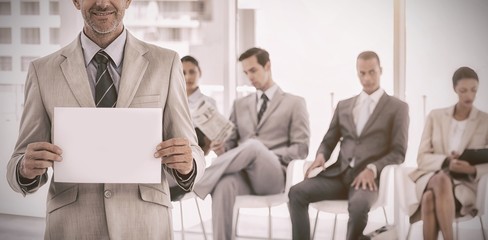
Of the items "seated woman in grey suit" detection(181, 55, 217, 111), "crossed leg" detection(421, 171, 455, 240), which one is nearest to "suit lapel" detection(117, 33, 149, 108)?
"seated woman in grey suit" detection(181, 55, 217, 111)

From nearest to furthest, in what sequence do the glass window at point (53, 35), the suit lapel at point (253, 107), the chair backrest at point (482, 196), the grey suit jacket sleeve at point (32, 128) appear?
the grey suit jacket sleeve at point (32, 128) → the chair backrest at point (482, 196) → the suit lapel at point (253, 107) → the glass window at point (53, 35)

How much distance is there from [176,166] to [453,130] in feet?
6.73

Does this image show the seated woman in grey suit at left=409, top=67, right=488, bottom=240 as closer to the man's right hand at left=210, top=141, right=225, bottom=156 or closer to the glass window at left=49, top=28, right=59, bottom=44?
the man's right hand at left=210, top=141, right=225, bottom=156

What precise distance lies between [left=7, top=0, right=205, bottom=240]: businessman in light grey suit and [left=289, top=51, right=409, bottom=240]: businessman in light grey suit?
1.54 meters

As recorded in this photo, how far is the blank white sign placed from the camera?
2.35m

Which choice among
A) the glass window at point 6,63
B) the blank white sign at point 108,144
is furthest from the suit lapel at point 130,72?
the glass window at point 6,63

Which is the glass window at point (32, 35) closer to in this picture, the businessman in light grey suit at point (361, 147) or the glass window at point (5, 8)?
the glass window at point (5, 8)

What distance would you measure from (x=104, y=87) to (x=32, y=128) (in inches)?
12.7

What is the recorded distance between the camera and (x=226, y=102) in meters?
4.00

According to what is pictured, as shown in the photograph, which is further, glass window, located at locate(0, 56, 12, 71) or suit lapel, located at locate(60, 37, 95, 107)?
glass window, located at locate(0, 56, 12, 71)

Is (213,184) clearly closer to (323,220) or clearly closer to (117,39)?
(323,220)

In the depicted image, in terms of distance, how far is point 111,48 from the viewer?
2.55 m

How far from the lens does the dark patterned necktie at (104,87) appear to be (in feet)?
8.29

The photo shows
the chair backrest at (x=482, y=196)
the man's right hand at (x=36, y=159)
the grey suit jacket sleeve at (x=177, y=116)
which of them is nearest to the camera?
the man's right hand at (x=36, y=159)
